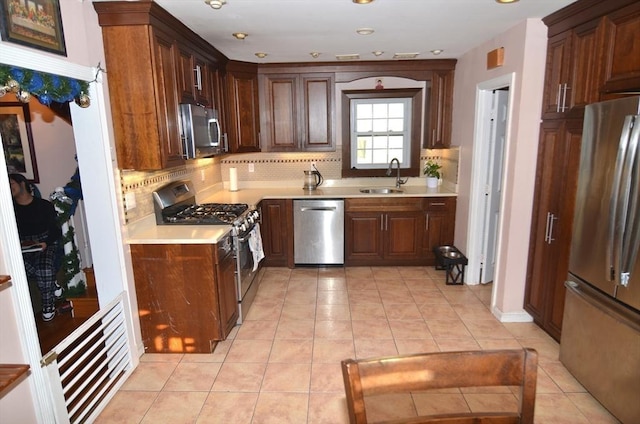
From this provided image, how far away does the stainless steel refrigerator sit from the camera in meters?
1.83

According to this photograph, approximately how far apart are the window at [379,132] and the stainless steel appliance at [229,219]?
5.78 feet

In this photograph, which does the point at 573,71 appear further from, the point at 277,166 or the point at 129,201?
the point at 277,166

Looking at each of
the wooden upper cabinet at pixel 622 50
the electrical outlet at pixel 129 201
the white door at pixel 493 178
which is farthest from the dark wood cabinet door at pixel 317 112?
the wooden upper cabinet at pixel 622 50

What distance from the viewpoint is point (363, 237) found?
4379 millimetres

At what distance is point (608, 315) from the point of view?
2.00 meters

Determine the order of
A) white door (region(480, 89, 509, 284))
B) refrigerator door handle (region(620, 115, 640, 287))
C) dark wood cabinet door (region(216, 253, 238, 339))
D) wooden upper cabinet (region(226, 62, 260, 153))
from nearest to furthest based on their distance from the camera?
refrigerator door handle (region(620, 115, 640, 287)) < dark wood cabinet door (region(216, 253, 238, 339)) < white door (region(480, 89, 509, 284)) < wooden upper cabinet (region(226, 62, 260, 153))

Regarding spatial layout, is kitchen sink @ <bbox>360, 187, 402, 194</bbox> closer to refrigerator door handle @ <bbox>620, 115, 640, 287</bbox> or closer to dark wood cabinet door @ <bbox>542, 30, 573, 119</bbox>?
dark wood cabinet door @ <bbox>542, 30, 573, 119</bbox>

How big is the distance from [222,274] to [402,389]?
1922 mm

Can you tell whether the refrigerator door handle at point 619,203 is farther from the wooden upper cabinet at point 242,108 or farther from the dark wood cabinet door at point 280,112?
the wooden upper cabinet at point 242,108

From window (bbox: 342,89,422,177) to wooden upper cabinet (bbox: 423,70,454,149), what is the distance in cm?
14

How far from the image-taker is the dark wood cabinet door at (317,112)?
4.34 metres

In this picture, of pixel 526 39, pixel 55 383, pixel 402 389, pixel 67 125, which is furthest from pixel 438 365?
pixel 67 125

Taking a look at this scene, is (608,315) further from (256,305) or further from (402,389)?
(256,305)

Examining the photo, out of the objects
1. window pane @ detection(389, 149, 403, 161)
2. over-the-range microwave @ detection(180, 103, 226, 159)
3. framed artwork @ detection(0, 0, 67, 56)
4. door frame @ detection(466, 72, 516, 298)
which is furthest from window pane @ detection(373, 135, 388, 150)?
framed artwork @ detection(0, 0, 67, 56)
